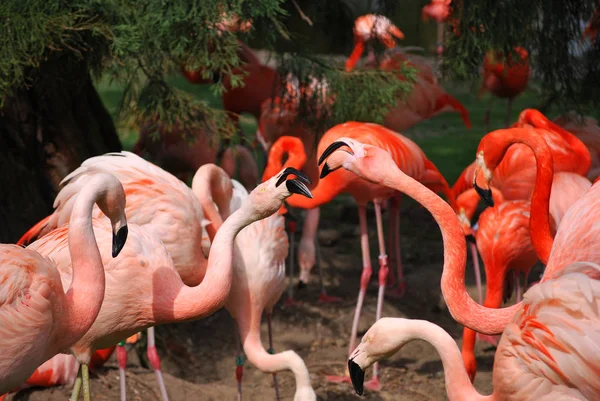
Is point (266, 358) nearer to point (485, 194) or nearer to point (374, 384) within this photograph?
point (374, 384)

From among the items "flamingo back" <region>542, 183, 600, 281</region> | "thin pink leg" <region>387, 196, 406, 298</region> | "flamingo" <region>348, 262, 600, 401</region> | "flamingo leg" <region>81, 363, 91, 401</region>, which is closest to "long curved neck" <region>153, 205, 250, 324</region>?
"flamingo leg" <region>81, 363, 91, 401</region>

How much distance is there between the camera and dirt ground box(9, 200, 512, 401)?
14.2 ft

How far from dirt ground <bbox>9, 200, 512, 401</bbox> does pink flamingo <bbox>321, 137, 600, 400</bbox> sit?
4.24ft

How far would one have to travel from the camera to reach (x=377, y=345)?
3004 mm

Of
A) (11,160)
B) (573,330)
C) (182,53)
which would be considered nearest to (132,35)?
(182,53)

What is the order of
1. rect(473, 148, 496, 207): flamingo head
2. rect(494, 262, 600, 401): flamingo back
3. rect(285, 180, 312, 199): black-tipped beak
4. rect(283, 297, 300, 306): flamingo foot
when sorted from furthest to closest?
rect(283, 297, 300, 306): flamingo foot
rect(473, 148, 496, 207): flamingo head
rect(285, 180, 312, 199): black-tipped beak
rect(494, 262, 600, 401): flamingo back

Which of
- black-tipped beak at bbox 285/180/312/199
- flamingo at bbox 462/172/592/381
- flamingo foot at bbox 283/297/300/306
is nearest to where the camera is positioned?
black-tipped beak at bbox 285/180/312/199

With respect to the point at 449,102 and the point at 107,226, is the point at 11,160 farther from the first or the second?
the point at 449,102

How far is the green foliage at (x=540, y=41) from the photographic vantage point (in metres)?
4.59

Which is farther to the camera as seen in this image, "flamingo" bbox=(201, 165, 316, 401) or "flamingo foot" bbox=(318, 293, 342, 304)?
"flamingo foot" bbox=(318, 293, 342, 304)

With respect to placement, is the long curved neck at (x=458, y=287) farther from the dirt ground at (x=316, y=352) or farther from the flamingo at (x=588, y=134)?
the flamingo at (x=588, y=134)


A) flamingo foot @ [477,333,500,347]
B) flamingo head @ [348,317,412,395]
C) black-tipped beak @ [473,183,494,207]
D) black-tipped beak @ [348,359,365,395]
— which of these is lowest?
flamingo foot @ [477,333,500,347]

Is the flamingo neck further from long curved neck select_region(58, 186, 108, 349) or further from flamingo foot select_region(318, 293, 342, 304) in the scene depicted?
flamingo foot select_region(318, 293, 342, 304)

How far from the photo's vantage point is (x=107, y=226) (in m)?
3.48
